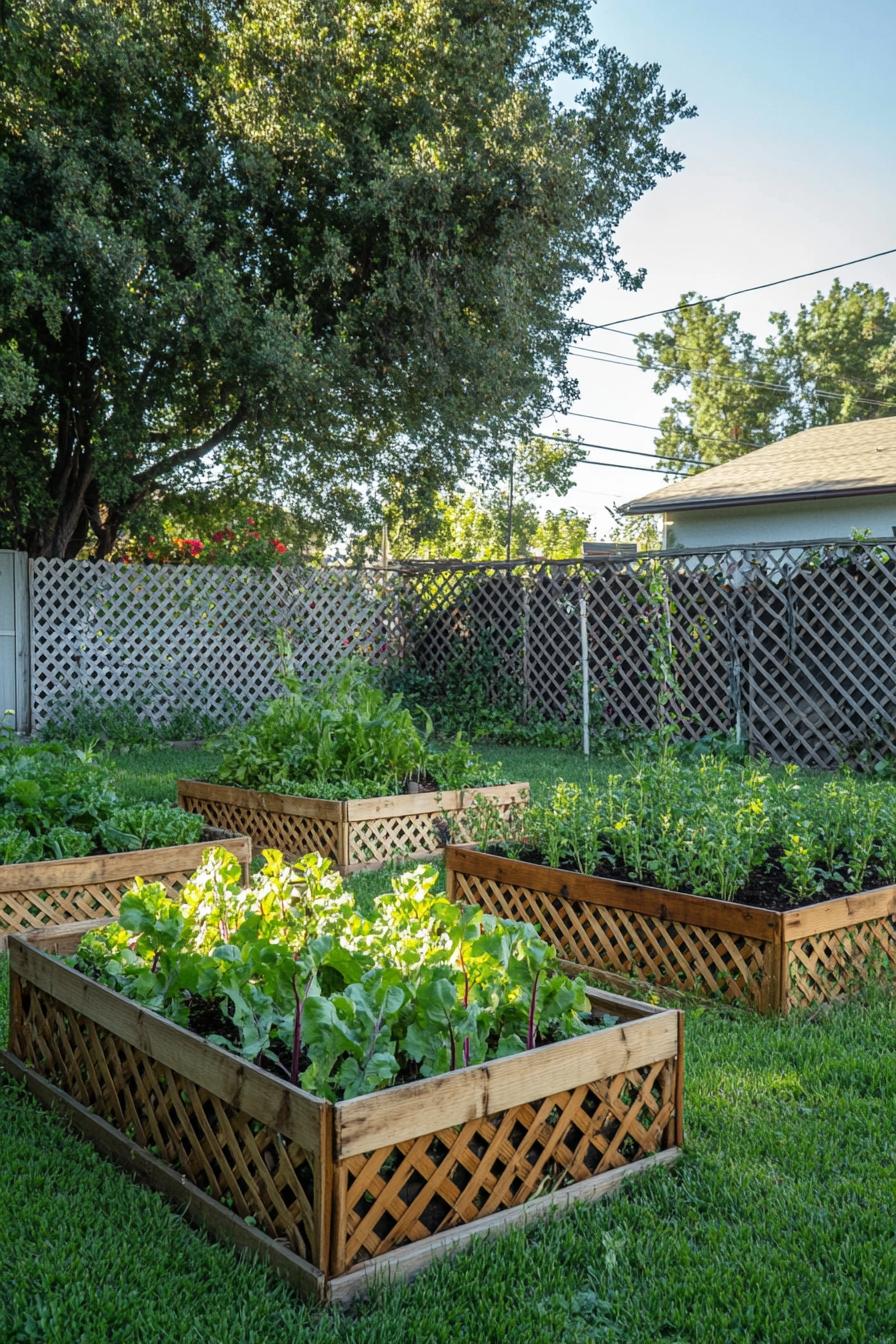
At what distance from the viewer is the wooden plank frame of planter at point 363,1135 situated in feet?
6.25

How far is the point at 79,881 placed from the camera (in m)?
3.97

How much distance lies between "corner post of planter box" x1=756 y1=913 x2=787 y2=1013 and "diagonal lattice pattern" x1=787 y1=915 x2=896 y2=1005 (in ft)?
0.13

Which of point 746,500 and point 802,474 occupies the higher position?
point 802,474

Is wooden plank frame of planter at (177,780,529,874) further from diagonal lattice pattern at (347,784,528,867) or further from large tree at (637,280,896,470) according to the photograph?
large tree at (637,280,896,470)

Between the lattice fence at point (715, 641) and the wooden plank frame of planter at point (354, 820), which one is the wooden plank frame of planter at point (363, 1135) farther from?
the lattice fence at point (715, 641)

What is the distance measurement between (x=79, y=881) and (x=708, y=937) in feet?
7.33

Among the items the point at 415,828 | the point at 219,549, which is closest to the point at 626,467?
the point at 219,549

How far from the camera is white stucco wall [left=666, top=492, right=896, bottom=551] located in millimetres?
13602

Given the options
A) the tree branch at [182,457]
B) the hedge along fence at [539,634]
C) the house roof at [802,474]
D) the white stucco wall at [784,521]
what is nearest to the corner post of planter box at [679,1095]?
the hedge along fence at [539,634]

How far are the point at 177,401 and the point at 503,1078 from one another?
8.55 meters

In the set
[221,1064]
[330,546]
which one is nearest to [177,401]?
[330,546]

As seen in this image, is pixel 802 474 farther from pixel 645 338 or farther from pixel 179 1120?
pixel 645 338

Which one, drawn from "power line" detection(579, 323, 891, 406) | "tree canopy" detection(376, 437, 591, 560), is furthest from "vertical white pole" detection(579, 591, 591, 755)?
"power line" detection(579, 323, 891, 406)

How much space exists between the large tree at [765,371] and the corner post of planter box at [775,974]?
32.7 meters
